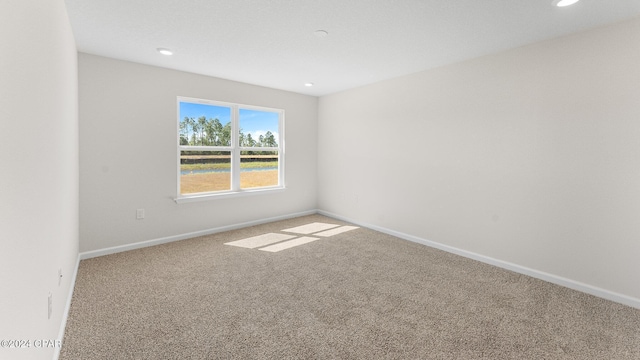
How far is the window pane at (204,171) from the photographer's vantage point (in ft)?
12.9

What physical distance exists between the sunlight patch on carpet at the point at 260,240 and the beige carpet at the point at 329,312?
1.30 ft

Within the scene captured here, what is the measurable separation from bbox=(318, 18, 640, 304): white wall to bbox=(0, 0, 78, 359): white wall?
364 cm

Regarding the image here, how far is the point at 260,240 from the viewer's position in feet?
12.6

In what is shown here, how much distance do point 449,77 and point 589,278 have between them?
2.50 m

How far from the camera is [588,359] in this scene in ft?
5.49

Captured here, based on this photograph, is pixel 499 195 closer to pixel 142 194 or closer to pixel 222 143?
pixel 222 143

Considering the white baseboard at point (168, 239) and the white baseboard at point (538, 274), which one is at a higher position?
the white baseboard at point (168, 239)

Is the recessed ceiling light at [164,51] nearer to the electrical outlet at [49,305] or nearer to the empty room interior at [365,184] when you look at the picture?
the empty room interior at [365,184]

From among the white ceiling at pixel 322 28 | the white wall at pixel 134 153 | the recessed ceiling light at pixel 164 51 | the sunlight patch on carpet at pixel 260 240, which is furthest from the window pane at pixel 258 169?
the recessed ceiling light at pixel 164 51

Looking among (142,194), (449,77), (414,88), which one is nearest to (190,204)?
(142,194)

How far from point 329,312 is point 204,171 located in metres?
2.93

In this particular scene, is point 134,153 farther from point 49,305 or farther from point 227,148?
point 49,305

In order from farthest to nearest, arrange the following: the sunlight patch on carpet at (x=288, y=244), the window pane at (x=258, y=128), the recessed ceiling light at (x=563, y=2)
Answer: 1. the window pane at (x=258, y=128)
2. the sunlight patch on carpet at (x=288, y=244)
3. the recessed ceiling light at (x=563, y=2)

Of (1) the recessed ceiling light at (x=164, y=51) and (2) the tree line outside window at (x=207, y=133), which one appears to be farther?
(2) the tree line outside window at (x=207, y=133)
